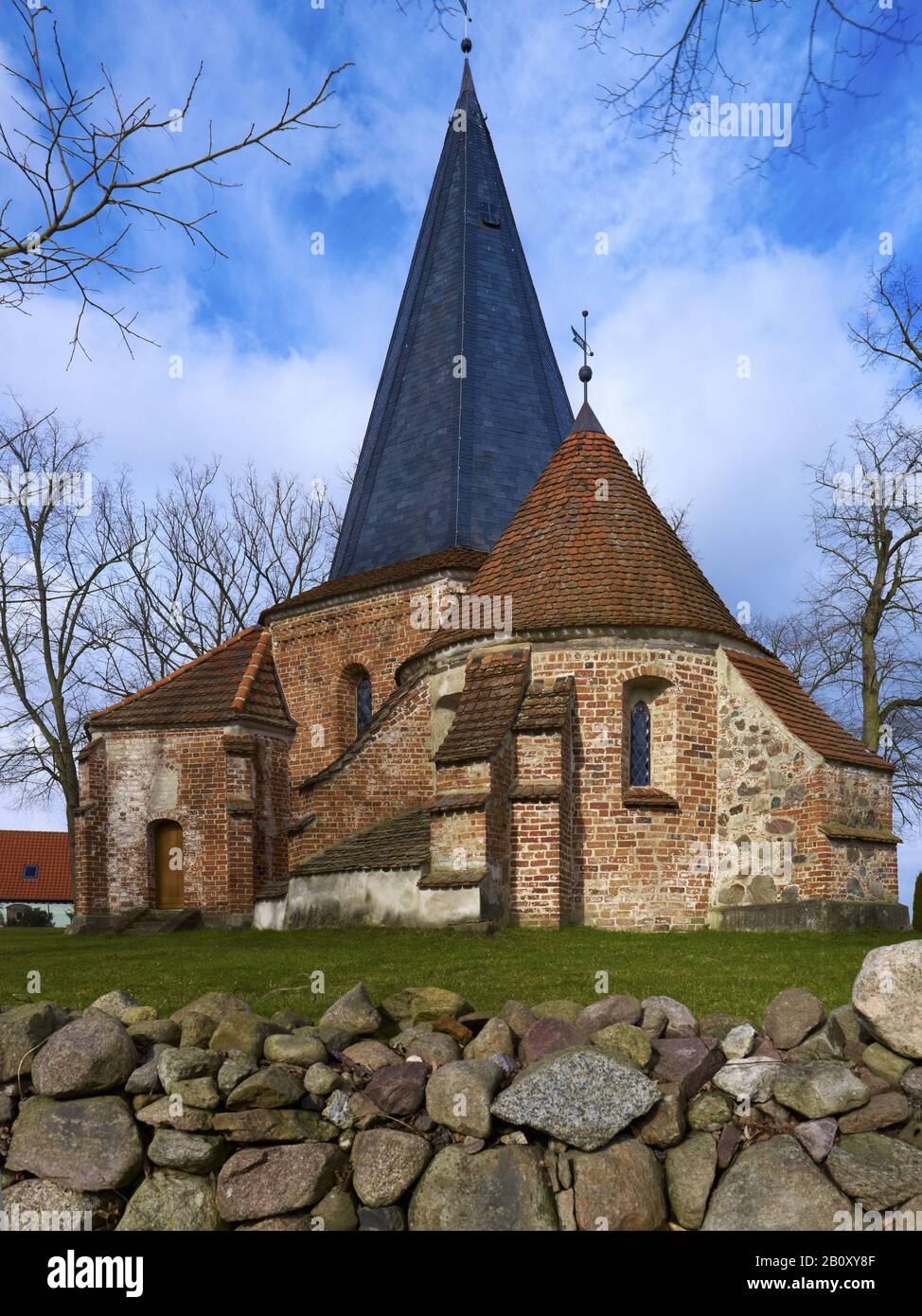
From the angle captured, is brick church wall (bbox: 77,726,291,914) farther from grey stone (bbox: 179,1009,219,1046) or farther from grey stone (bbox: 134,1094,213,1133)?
grey stone (bbox: 134,1094,213,1133)

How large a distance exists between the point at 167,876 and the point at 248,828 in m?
2.04

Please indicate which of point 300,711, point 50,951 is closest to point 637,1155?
point 50,951

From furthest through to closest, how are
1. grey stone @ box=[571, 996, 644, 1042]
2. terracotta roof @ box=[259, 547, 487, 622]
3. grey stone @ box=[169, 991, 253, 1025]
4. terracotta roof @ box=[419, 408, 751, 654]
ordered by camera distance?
terracotta roof @ box=[259, 547, 487, 622] < terracotta roof @ box=[419, 408, 751, 654] < grey stone @ box=[169, 991, 253, 1025] < grey stone @ box=[571, 996, 644, 1042]

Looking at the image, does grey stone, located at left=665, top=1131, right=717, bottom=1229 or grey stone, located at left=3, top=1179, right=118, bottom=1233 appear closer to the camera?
grey stone, located at left=665, top=1131, right=717, bottom=1229

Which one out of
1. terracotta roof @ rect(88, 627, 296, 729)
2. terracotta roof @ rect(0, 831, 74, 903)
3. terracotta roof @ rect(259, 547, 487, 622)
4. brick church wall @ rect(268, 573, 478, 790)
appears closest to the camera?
terracotta roof @ rect(259, 547, 487, 622)

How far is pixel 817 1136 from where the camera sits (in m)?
6.52

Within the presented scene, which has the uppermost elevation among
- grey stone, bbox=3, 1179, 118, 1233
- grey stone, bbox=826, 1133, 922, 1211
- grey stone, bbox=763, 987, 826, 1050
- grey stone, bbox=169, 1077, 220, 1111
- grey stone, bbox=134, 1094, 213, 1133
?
grey stone, bbox=763, 987, 826, 1050

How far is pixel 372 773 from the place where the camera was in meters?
19.7

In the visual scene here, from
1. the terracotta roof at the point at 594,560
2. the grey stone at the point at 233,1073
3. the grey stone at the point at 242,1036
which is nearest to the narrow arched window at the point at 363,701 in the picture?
the terracotta roof at the point at 594,560

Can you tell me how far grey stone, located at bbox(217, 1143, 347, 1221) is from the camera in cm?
662

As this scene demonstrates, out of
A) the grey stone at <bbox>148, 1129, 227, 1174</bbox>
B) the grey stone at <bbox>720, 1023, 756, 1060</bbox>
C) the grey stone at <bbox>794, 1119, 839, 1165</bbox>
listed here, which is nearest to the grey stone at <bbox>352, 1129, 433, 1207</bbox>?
the grey stone at <bbox>148, 1129, 227, 1174</bbox>

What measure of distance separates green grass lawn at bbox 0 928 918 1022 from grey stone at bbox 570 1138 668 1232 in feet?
6.05

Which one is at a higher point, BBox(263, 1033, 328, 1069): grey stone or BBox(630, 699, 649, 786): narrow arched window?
BBox(630, 699, 649, 786): narrow arched window
